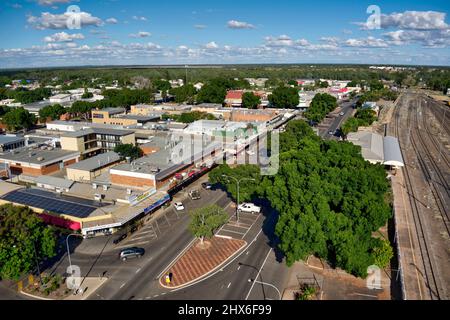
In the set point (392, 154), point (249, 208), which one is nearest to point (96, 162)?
point (249, 208)

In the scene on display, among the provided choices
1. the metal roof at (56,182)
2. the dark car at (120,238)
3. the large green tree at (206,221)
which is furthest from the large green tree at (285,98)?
the dark car at (120,238)

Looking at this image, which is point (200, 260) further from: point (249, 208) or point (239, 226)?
point (249, 208)

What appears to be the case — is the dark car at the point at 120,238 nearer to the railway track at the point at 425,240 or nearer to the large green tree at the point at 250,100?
the railway track at the point at 425,240

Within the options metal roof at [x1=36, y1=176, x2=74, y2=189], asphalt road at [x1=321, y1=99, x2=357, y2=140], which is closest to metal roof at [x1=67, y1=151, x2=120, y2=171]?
metal roof at [x1=36, y1=176, x2=74, y2=189]

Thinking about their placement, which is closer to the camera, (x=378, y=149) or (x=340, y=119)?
(x=378, y=149)

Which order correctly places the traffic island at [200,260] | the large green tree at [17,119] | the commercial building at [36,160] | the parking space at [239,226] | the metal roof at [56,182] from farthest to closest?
the large green tree at [17,119] < the commercial building at [36,160] < the metal roof at [56,182] < the parking space at [239,226] < the traffic island at [200,260]

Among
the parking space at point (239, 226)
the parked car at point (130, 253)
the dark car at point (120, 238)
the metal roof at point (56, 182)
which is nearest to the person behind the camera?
the parked car at point (130, 253)
